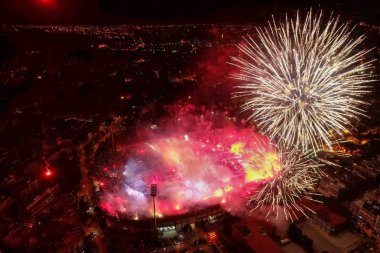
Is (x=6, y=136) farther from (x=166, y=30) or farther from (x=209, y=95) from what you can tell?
(x=209, y=95)

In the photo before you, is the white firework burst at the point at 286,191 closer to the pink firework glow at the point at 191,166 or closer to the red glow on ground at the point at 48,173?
A: the pink firework glow at the point at 191,166

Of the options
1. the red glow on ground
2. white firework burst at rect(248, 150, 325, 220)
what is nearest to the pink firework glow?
white firework burst at rect(248, 150, 325, 220)

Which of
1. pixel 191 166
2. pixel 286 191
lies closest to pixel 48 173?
pixel 191 166

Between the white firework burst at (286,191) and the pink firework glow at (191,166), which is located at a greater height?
the pink firework glow at (191,166)

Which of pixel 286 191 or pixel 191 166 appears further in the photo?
pixel 191 166

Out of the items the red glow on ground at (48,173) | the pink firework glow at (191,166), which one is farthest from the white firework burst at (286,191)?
the red glow on ground at (48,173)

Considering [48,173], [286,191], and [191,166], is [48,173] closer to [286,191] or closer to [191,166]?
[191,166]

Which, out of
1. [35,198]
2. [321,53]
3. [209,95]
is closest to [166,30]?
[209,95]

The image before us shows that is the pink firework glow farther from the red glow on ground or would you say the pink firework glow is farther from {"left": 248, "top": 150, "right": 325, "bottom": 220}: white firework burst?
the red glow on ground
